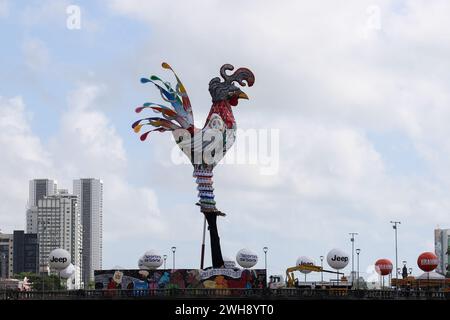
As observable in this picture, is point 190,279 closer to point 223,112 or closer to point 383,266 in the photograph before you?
point 223,112

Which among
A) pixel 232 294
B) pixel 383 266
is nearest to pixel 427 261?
pixel 383 266

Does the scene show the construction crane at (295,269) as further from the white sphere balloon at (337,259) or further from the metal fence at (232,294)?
the metal fence at (232,294)

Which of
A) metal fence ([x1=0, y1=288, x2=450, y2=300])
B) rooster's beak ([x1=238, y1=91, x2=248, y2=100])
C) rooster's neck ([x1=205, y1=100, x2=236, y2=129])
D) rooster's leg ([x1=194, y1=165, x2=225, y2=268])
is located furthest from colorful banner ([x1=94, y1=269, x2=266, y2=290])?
rooster's beak ([x1=238, y1=91, x2=248, y2=100])

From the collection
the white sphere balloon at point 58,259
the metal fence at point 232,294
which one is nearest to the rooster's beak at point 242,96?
the metal fence at point 232,294

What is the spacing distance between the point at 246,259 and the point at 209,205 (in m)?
12.4

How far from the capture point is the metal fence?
356 ft

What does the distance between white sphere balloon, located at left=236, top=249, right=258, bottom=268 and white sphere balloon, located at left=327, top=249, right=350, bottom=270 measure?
34.0 feet

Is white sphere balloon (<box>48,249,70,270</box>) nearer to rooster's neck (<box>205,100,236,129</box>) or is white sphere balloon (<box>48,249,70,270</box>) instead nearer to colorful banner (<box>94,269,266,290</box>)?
colorful banner (<box>94,269,266,290</box>)

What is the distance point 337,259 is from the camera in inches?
5625

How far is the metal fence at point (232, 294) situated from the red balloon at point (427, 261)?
1599cm

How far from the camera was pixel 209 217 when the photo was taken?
130500mm

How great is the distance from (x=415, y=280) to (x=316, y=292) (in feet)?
114
